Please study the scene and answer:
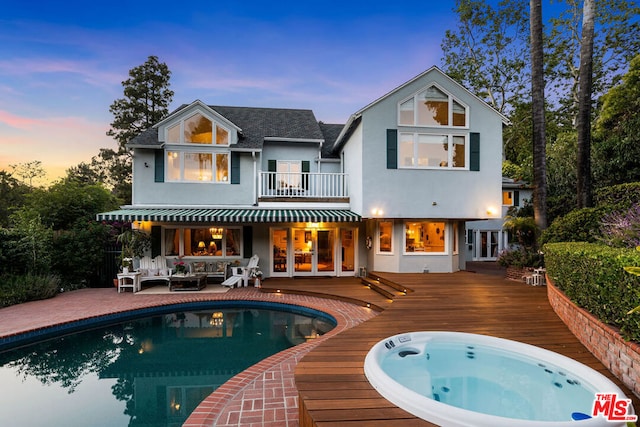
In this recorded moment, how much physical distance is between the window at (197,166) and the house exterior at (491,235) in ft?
66.4

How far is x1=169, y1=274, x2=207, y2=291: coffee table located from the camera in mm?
15316

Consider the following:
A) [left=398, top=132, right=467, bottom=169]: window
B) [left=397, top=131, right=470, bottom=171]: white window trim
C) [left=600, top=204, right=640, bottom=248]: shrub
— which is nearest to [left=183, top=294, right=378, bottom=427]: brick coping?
[left=600, top=204, right=640, bottom=248]: shrub

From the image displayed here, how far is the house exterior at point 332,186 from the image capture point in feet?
49.6

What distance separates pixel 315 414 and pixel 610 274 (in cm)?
618

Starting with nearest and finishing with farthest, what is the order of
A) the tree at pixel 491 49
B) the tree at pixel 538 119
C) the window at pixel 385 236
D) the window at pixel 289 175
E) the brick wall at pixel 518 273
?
the brick wall at pixel 518 273 < the tree at pixel 538 119 < the window at pixel 385 236 < the window at pixel 289 175 < the tree at pixel 491 49

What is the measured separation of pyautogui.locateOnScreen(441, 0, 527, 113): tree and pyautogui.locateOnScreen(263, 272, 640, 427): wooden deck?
24.7 m

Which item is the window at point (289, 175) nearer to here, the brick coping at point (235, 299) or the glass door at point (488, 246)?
the brick coping at point (235, 299)

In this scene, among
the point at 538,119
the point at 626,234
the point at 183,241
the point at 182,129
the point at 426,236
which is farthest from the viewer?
the point at 183,241

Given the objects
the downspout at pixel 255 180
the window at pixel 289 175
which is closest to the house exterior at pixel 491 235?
the window at pixel 289 175

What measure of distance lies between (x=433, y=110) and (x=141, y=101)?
32997 millimetres

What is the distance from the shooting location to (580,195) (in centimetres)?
1347

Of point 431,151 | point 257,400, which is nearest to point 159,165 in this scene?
point 431,151

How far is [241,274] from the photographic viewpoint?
1672 cm

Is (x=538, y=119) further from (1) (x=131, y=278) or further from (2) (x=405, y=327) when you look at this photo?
(1) (x=131, y=278)
